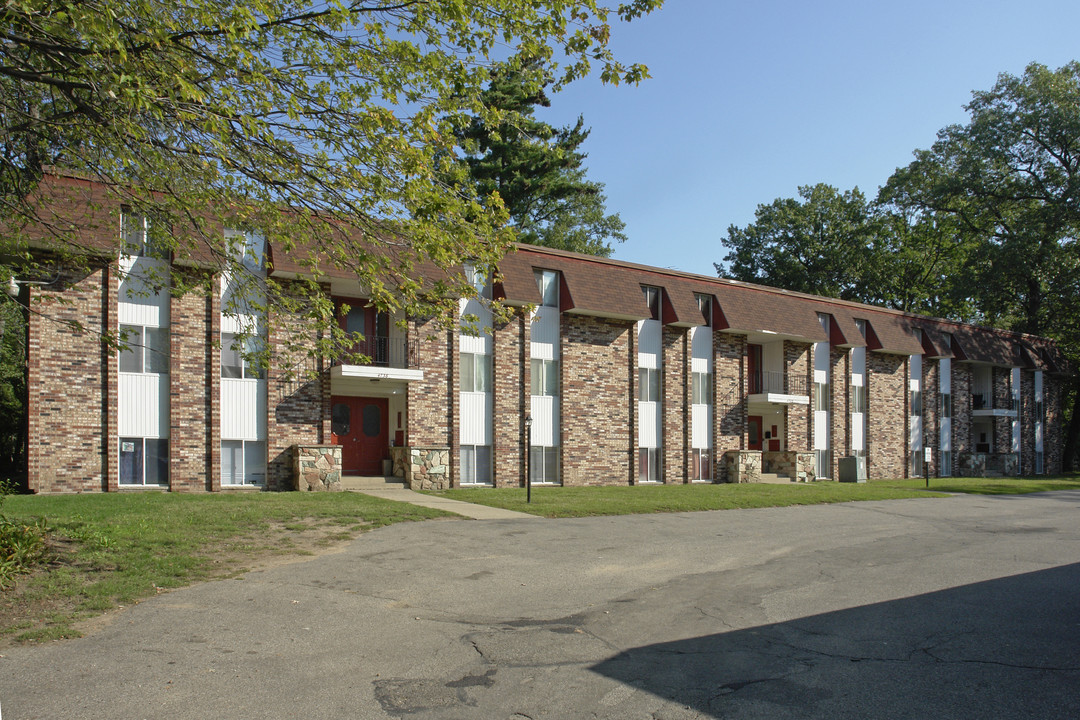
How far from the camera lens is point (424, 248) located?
9.56m

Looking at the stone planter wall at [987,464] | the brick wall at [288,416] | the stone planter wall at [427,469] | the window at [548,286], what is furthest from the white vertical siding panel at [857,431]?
the brick wall at [288,416]

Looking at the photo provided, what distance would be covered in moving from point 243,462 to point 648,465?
45.3 feet

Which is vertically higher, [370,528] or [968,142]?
[968,142]

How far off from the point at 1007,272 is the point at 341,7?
43.8m

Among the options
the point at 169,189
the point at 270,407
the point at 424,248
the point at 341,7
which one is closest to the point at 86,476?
the point at 270,407

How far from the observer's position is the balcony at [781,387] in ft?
104

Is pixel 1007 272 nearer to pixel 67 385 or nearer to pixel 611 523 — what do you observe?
pixel 611 523

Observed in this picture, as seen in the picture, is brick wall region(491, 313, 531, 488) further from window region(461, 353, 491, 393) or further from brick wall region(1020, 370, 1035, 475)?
brick wall region(1020, 370, 1035, 475)

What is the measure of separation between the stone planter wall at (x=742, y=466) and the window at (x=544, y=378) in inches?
323

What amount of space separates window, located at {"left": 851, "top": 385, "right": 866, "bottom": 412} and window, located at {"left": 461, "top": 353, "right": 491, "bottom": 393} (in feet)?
60.8

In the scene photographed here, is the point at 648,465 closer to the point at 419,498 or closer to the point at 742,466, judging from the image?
the point at 742,466

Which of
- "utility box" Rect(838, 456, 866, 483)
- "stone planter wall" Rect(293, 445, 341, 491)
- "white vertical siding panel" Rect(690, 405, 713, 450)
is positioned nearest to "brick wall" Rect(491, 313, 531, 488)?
"stone planter wall" Rect(293, 445, 341, 491)

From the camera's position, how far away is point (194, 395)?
2073cm

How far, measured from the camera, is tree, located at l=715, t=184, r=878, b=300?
52.6 m
